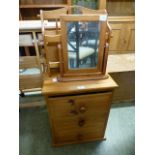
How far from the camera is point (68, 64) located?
116 cm

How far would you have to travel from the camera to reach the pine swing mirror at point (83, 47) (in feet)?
3.32

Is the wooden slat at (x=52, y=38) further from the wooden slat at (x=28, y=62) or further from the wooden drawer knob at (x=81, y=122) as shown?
the wooden drawer knob at (x=81, y=122)

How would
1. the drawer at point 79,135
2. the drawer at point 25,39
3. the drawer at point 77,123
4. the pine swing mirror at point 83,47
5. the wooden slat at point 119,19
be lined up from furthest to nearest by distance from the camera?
the wooden slat at point 119,19 → the drawer at point 25,39 → the drawer at point 79,135 → the drawer at point 77,123 → the pine swing mirror at point 83,47

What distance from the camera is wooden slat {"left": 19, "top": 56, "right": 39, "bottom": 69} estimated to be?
5.15 ft

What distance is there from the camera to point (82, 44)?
43.8 inches

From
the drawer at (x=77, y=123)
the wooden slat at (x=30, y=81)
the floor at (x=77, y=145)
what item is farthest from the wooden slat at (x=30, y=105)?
the drawer at (x=77, y=123)

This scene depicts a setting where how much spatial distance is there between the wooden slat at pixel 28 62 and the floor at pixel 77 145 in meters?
0.56

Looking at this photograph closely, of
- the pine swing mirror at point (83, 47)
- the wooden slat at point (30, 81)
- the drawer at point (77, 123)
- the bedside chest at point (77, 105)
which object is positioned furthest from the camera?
the wooden slat at point (30, 81)

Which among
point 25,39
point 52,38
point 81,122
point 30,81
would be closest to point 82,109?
point 81,122

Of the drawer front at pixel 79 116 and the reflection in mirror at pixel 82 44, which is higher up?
the reflection in mirror at pixel 82 44

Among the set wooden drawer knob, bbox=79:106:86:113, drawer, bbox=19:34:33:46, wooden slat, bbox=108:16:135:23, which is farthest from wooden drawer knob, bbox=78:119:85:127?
wooden slat, bbox=108:16:135:23

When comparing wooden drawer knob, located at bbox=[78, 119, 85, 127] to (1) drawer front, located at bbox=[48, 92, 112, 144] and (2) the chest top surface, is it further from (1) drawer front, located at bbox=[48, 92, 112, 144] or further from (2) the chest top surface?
(2) the chest top surface

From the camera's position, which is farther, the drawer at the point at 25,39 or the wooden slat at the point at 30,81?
the wooden slat at the point at 30,81
